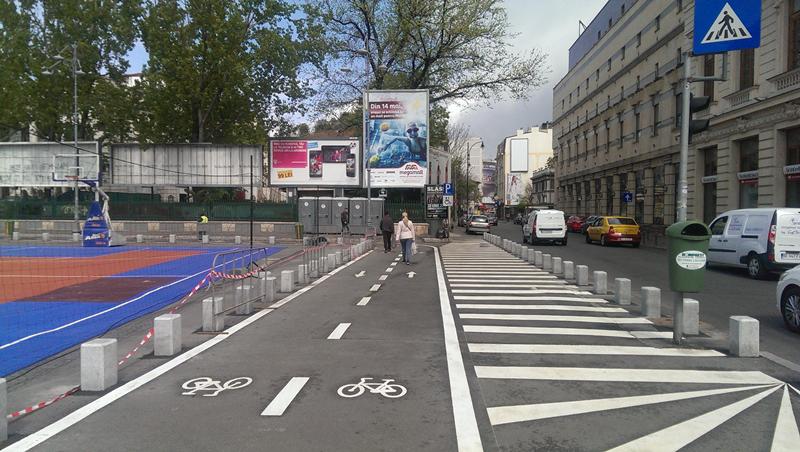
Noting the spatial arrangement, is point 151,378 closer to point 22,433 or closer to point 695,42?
point 22,433

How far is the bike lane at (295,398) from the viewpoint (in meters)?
4.34

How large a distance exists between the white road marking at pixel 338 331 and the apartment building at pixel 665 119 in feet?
20.3

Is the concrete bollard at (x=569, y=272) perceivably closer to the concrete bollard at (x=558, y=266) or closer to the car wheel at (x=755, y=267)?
the concrete bollard at (x=558, y=266)

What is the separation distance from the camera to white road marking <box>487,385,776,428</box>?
15.8ft

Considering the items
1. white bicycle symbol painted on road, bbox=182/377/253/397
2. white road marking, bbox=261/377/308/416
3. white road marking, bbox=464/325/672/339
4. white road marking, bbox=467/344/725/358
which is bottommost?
white road marking, bbox=464/325/672/339

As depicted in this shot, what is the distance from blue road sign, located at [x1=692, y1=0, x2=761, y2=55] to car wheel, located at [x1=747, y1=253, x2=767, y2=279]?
9827 mm

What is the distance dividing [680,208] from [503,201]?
121 m

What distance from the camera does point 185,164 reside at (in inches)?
1501

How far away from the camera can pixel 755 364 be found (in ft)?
21.9

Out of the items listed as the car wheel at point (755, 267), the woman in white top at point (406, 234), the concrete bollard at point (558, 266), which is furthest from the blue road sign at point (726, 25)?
the woman in white top at point (406, 234)

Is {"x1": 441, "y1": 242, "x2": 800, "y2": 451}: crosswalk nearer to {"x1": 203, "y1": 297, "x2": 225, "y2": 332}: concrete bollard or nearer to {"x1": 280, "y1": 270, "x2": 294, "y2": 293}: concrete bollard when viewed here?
{"x1": 203, "y1": 297, "x2": 225, "y2": 332}: concrete bollard

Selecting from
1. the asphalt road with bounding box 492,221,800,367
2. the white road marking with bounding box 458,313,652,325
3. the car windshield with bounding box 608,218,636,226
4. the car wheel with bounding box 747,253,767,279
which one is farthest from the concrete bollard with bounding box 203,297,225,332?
the car windshield with bounding box 608,218,636,226

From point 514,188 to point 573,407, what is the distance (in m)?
106

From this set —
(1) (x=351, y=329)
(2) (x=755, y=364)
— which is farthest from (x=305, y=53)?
(2) (x=755, y=364)
